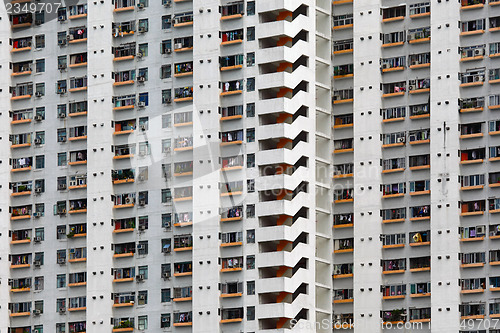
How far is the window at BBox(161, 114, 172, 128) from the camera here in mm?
133250

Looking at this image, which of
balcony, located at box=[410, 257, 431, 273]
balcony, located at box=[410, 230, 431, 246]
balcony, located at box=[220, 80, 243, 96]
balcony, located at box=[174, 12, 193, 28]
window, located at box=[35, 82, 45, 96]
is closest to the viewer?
balcony, located at box=[410, 257, 431, 273]

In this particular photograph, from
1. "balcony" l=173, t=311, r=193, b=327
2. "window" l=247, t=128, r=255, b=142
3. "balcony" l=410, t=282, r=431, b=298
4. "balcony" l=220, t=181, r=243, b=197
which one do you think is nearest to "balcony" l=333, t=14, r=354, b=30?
"window" l=247, t=128, r=255, b=142

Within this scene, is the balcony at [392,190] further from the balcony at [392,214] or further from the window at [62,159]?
the window at [62,159]

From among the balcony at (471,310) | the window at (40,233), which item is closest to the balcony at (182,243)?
the window at (40,233)

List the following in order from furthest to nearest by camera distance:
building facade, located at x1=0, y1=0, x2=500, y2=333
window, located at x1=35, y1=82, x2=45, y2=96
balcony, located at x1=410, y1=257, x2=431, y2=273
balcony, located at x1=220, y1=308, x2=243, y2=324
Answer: window, located at x1=35, y1=82, x2=45, y2=96 < balcony, located at x1=220, y1=308, x2=243, y2=324 < building facade, located at x1=0, y1=0, x2=500, y2=333 < balcony, located at x1=410, y1=257, x2=431, y2=273

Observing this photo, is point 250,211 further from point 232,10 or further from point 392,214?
point 232,10

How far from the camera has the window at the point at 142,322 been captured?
131m

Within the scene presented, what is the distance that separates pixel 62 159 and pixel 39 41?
9.76 m

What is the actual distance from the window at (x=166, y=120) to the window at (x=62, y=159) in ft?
28.0

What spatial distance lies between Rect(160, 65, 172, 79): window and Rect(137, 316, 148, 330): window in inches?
712

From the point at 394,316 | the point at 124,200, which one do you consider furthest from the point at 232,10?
the point at 394,316

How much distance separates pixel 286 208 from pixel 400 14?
17.0m

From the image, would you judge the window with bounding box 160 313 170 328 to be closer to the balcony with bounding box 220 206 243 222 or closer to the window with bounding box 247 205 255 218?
the balcony with bounding box 220 206 243 222

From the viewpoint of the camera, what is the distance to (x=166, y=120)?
133375 millimetres
